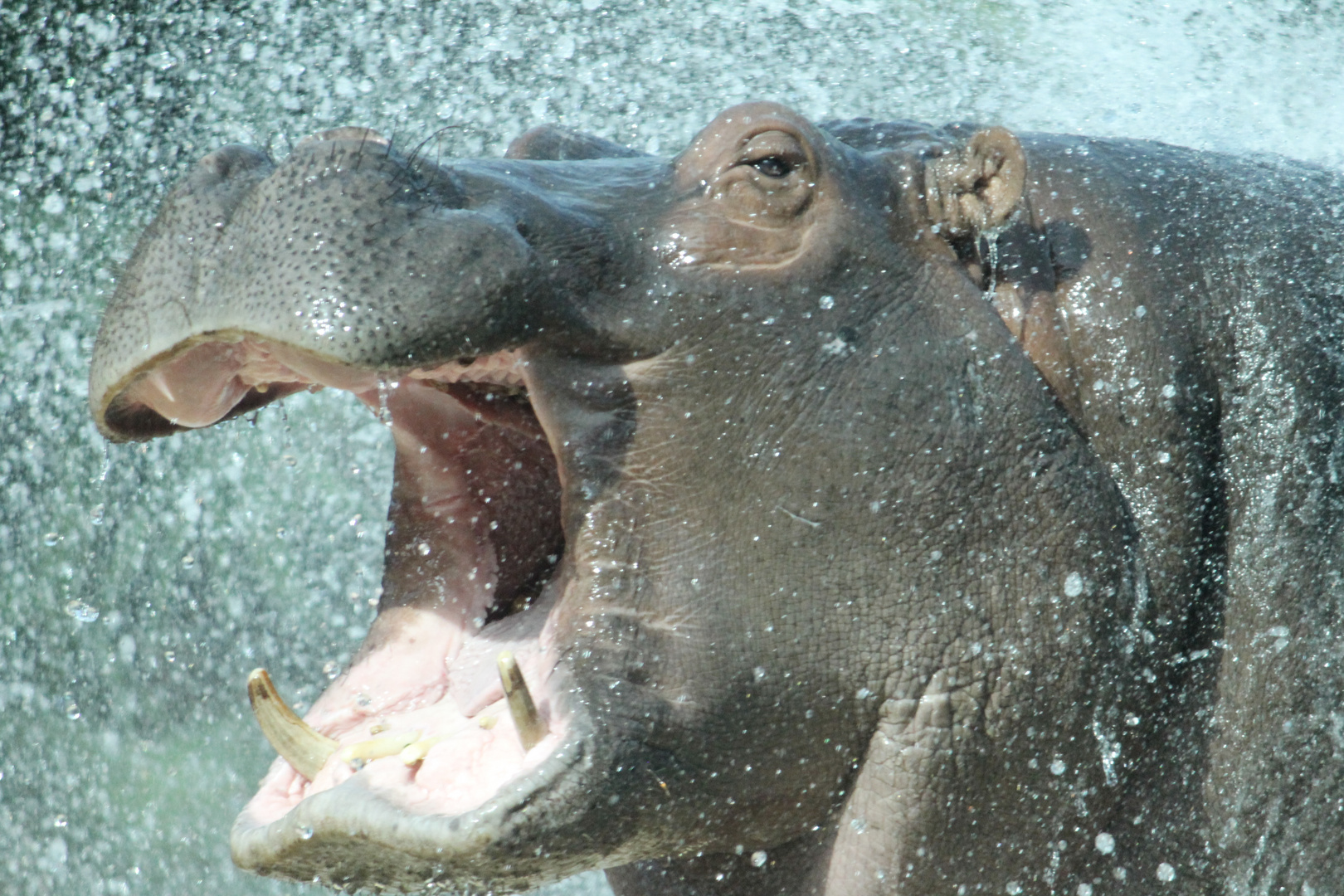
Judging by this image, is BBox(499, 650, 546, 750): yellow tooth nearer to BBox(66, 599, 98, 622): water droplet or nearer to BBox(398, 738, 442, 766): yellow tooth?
BBox(398, 738, 442, 766): yellow tooth

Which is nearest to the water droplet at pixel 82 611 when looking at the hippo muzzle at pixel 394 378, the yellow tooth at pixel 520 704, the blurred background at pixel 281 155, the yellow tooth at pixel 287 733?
the blurred background at pixel 281 155

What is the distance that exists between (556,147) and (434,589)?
87cm

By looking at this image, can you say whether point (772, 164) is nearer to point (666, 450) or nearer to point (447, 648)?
point (666, 450)

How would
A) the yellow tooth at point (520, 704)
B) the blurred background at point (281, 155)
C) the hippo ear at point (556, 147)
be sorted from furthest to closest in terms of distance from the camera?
the blurred background at point (281, 155) < the hippo ear at point (556, 147) < the yellow tooth at point (520, 704)

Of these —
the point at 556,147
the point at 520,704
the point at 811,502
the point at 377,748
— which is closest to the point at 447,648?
the point at 377,748

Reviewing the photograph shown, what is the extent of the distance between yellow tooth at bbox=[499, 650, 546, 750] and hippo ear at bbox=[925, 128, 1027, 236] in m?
1.08

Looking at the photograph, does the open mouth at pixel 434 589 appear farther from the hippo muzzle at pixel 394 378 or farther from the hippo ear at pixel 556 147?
the hippo ear at pixel 556 147

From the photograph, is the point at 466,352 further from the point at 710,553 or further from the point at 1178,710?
the point at 1178,710

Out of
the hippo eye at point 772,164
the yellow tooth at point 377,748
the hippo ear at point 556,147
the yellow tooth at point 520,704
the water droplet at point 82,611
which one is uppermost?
the hippo eye at point 772,164

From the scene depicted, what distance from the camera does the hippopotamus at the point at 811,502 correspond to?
239 cm

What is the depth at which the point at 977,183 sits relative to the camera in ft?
9.03

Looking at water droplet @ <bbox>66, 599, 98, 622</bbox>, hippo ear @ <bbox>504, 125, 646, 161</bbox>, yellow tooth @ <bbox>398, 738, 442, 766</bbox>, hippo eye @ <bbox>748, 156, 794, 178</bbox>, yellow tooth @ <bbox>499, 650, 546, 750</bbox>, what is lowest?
water droplet @ <bbox>66, 599, 98, 622</bbox>

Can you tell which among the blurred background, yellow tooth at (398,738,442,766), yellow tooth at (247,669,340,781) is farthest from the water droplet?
yellow tooth at (398,738,442,766)

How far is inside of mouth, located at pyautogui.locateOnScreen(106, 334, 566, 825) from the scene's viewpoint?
2.42m
